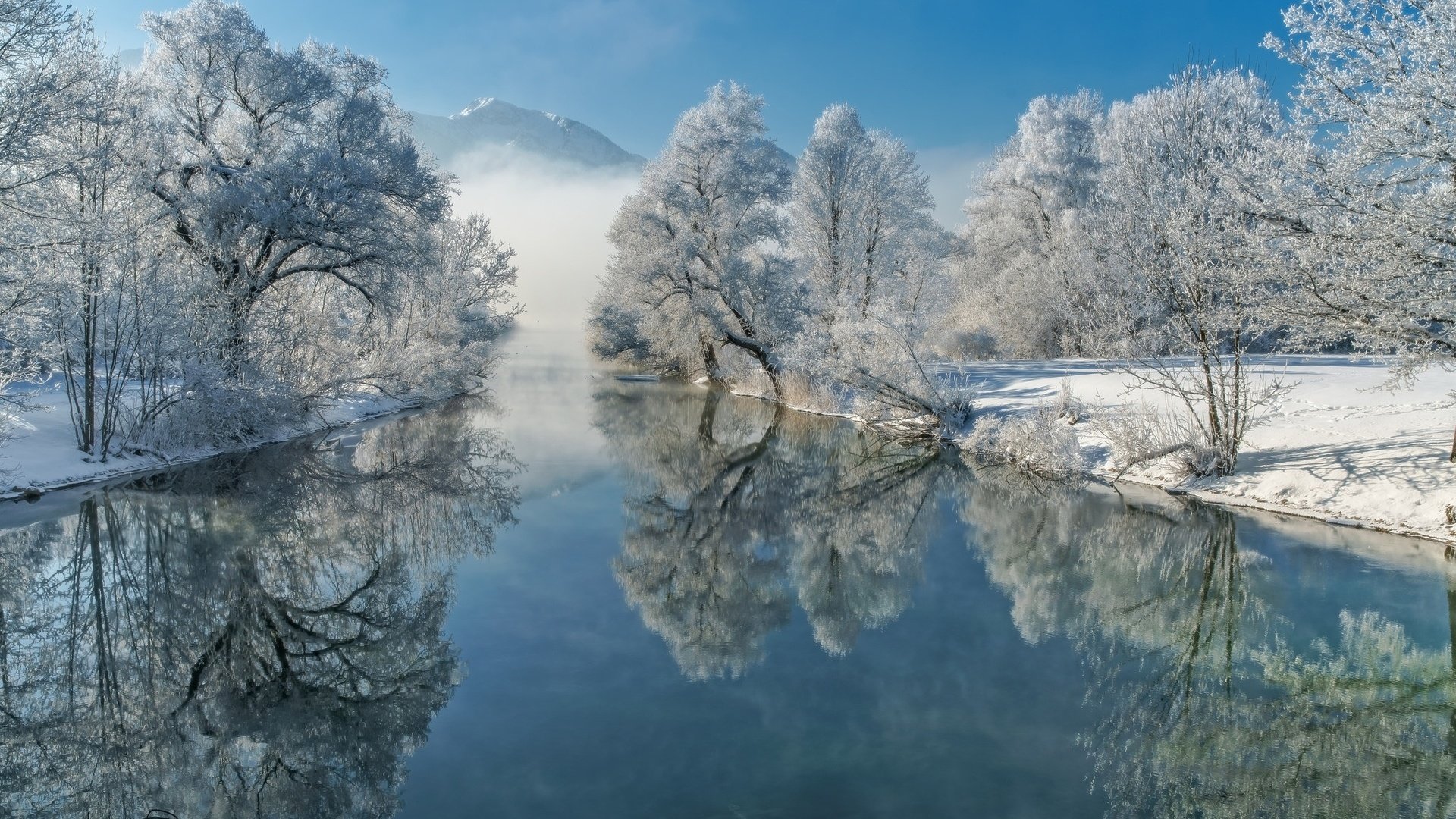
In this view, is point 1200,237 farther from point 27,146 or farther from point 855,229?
point 855,229

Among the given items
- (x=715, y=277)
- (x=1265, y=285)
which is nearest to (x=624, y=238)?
(x=715, y=277)

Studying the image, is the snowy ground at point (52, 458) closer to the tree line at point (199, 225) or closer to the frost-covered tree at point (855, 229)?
the tree line at point (199, 225)

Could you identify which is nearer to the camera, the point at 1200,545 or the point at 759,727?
the point at 759,727

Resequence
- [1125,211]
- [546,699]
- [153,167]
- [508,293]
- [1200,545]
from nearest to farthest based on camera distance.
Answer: [546,699] < [1200,545] < [1125,211] < [153,167] < [508,293]

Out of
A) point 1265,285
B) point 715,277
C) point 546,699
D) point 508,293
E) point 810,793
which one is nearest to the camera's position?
point 810,793

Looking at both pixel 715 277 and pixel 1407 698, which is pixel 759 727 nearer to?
pixel 1407 698

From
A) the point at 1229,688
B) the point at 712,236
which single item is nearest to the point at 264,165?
the point at 712,236

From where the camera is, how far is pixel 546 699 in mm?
5719

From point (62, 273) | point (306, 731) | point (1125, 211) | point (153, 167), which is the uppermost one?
point (153, 167)

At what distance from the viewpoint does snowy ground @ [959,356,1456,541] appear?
391 inches

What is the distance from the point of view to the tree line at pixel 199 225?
10016 millimetres

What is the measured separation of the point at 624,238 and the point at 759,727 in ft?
78.8

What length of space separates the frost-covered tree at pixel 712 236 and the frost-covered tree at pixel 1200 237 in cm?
1400

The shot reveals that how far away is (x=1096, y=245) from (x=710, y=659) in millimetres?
17421
